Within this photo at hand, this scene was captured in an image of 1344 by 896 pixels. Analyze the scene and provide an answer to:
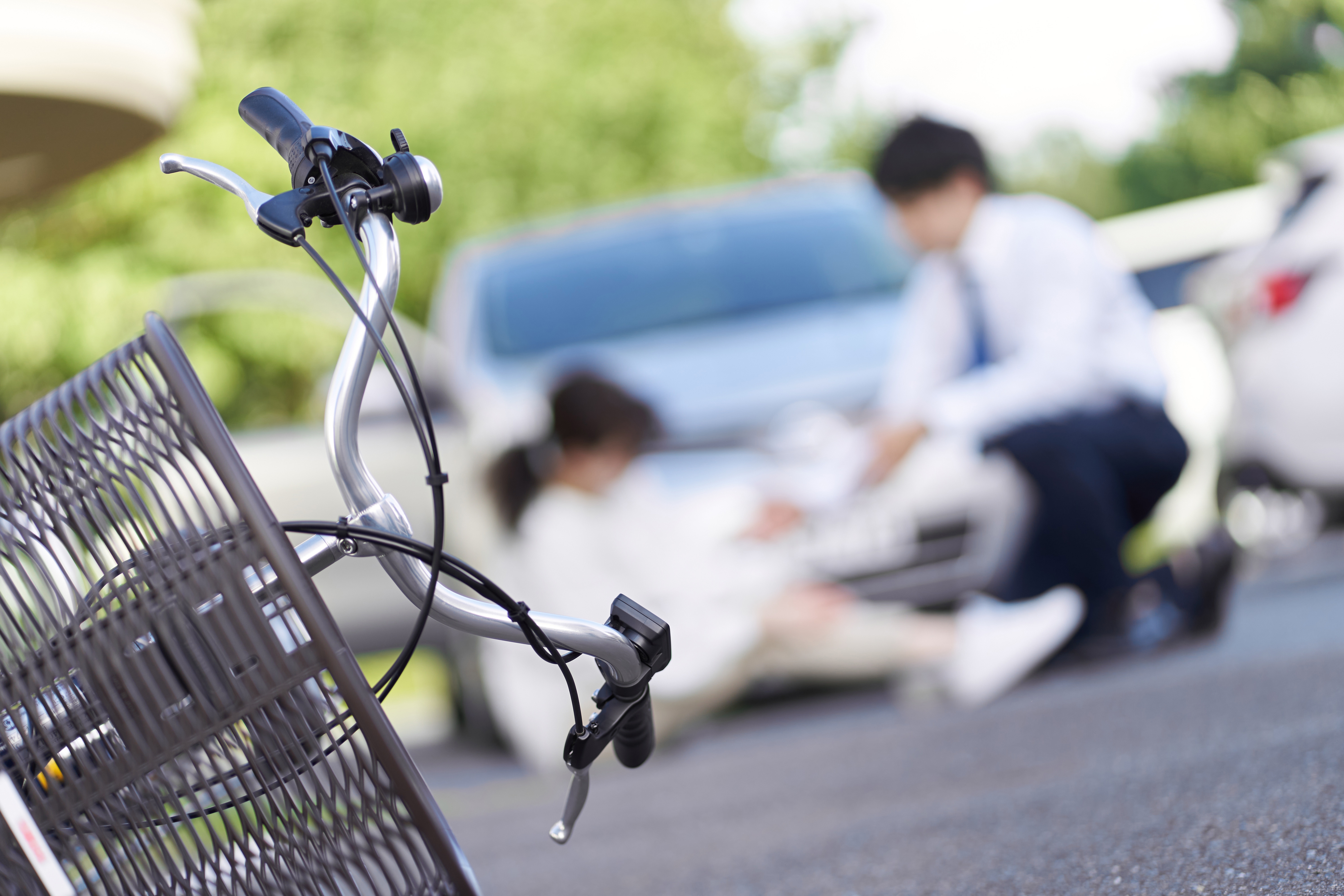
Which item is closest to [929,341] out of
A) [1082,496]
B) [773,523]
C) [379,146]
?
[1082,496]

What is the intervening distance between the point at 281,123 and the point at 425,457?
380 mm

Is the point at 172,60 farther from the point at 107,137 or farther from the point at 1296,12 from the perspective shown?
the point at 1296,12

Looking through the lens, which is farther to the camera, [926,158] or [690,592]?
[926,158]

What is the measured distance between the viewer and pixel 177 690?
1040mm

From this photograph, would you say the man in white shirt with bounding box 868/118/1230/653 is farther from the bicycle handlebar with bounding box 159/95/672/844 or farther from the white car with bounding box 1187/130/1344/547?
the bicycle handlebar with bounding box 159/95/672/844

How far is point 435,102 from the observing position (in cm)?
1316

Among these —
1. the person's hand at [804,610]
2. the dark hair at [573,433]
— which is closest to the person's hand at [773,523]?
the person's hand at [804,610]

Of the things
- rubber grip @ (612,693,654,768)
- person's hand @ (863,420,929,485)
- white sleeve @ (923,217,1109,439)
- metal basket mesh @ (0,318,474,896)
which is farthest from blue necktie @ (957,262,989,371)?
metal basket mesh @ (0,318,474,896)

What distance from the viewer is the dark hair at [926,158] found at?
4074mm

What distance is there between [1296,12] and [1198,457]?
800 inches

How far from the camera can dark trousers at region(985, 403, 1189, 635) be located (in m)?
3.82

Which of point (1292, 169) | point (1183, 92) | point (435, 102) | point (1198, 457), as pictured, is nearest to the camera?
point (1198, 457)

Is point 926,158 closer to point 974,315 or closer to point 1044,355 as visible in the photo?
point 974,315

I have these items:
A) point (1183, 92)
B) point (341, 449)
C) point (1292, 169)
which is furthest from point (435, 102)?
point (1183, 92)
